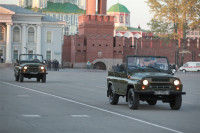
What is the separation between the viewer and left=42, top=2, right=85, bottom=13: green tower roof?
7200 inches

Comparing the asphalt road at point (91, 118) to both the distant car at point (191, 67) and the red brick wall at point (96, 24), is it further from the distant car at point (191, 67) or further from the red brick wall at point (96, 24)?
the red brick wall at point (96, 24)

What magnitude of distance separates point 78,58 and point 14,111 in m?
84.3

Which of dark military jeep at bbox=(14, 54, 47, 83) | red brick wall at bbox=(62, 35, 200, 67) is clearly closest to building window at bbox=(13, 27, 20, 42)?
red brick wall at bbox=(62, 35, 200, 67)

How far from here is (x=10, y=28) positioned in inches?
3752

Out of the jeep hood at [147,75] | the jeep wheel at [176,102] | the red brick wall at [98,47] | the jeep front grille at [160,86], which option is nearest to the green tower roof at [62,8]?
the red brick wall at [98,47]

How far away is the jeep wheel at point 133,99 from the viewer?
56.5 ft

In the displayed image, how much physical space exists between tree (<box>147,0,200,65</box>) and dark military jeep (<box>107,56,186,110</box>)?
2701 inches

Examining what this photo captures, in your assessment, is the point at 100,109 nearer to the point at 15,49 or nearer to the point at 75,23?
the point at 15,49

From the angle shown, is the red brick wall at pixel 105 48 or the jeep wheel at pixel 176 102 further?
the red brick wall at pixel 105 48

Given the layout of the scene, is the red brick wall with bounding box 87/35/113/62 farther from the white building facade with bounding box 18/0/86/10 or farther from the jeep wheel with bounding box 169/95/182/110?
the jeep wheel with bounding box 169/95/182/110

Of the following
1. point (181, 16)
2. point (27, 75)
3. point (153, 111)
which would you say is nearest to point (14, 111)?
point (153, 111)

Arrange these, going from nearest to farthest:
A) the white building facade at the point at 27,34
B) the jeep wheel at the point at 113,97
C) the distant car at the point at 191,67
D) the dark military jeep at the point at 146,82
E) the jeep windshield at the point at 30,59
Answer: the dark military jeep at the point at 146,82, the jeep wheel at the point at 113,97, the jeep windshield at the point at 30,59, the distant car at the point at 191,67, the white building facade at the point at 27,34

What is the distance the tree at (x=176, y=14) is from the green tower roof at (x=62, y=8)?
95304 millimetres

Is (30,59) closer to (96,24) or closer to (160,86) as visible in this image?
(160,86)
